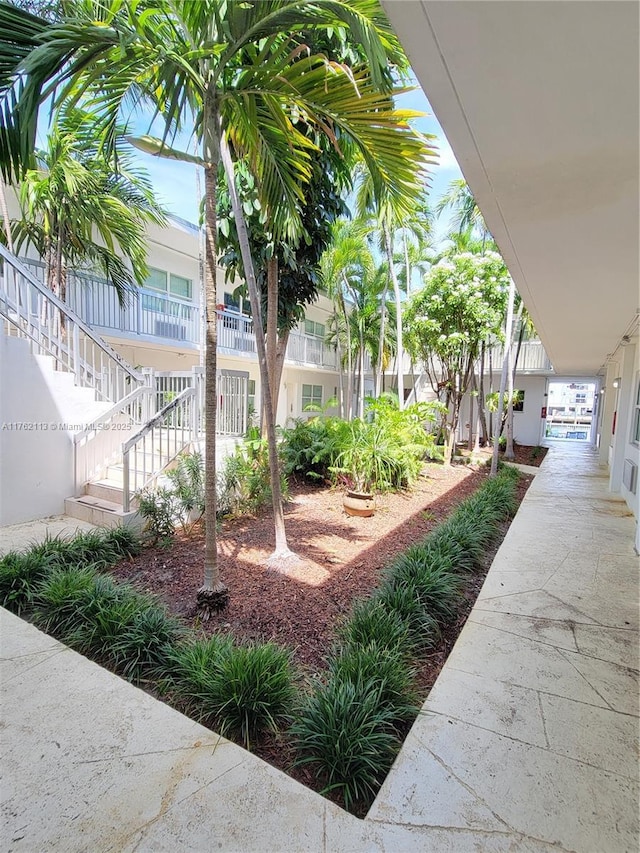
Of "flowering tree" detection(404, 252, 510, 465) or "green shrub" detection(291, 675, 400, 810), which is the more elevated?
"flowering tree" detection(404, 252, 510, 465)

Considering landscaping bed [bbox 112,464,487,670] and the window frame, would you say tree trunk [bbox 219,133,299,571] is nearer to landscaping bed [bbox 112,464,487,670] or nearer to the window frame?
landscaping bed [bbox 112,464,487,670]

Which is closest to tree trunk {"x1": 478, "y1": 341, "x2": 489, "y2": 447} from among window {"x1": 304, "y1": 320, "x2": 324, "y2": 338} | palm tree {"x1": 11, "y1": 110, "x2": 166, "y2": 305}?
window {"x1": 304, "y1": 320, "x2": 324, "y2": 338}

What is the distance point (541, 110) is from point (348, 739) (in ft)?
9.53

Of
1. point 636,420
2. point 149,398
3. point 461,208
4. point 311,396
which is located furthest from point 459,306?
point 311,396

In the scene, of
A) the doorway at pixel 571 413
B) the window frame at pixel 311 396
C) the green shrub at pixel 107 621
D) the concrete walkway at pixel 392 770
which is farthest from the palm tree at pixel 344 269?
the doorway at pixel 571 413

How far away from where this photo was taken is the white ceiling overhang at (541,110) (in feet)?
4.35

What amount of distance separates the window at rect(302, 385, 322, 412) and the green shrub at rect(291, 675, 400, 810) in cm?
1600

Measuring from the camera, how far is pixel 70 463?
5.96 meters

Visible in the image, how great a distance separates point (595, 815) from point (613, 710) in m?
0.78

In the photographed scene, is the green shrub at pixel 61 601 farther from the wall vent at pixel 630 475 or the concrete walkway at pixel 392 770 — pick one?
the wall vent at pixel 630 475

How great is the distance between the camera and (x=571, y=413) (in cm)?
2017

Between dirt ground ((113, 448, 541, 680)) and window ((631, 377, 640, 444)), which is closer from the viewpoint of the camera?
dirt ground ((113, 448, 541, 680))

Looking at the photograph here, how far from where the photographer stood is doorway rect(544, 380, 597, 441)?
18.1 meters

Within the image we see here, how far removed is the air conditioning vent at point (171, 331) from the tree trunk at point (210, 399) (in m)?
7.88
